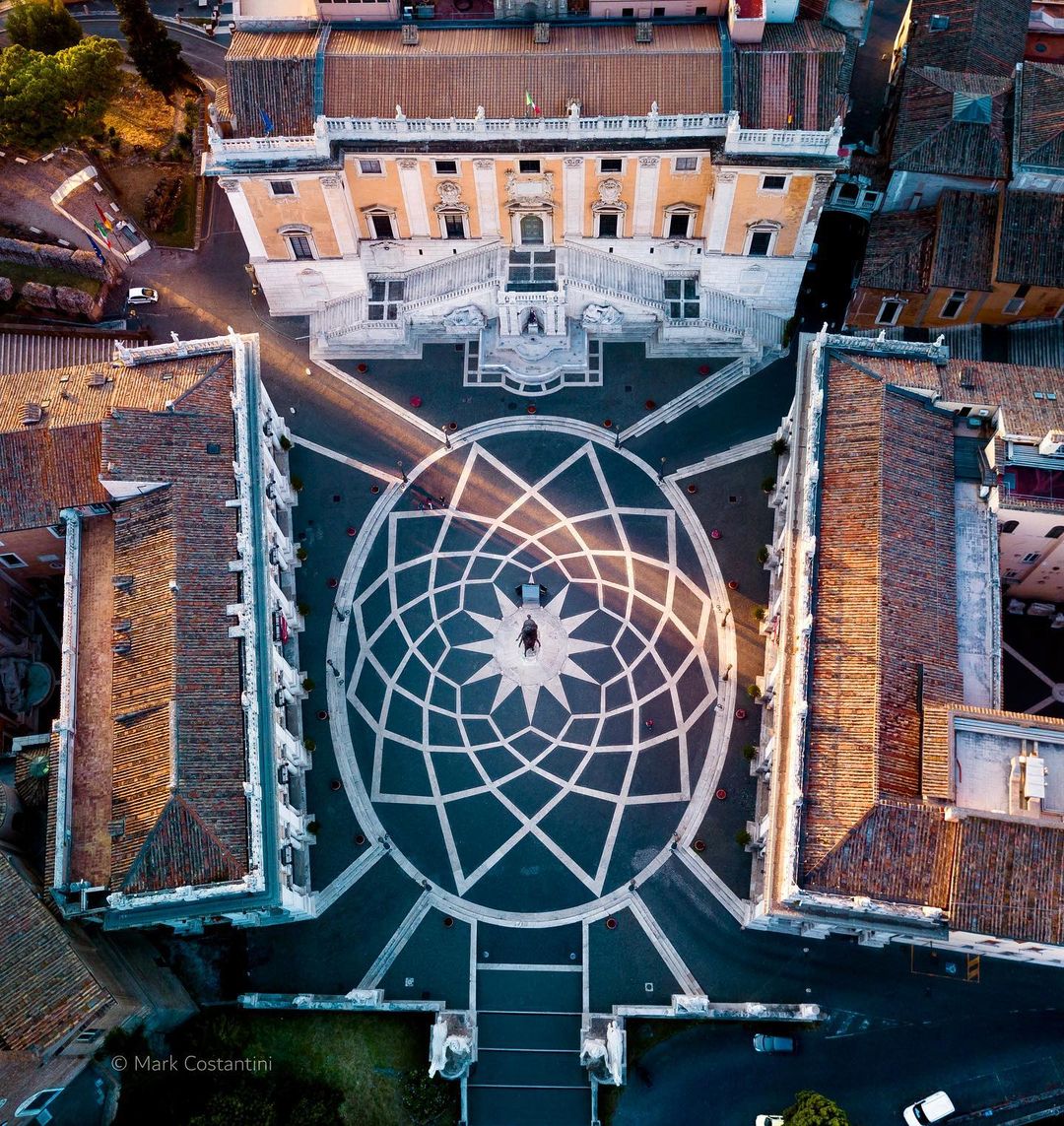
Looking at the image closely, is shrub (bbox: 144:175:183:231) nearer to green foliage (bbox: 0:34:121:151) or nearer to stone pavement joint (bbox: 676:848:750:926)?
green foliage (bbox: 0:34:121:151)

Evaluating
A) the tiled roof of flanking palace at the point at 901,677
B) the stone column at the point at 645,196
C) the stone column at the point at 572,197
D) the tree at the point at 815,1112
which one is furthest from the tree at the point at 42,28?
the tree at the point at 815,1112

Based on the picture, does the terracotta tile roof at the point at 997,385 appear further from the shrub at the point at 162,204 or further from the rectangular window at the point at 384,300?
the shrub at the point at 162,204

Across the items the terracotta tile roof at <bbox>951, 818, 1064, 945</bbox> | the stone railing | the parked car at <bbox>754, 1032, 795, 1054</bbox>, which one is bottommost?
the parked car at <bbox>754, 1032, 795, 1054</bbox>

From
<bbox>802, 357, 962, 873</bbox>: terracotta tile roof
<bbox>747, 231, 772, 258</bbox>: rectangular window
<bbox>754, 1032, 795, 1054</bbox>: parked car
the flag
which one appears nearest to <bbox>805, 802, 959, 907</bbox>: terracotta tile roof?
<bbox>802, 357, 962, 873</bbox>: terracotta tile roof

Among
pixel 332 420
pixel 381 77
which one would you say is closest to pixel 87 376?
pixel 332 420

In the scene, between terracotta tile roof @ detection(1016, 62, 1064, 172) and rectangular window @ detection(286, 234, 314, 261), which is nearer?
terracotta tile roof @ detection(1016, 62, 1064, 172)

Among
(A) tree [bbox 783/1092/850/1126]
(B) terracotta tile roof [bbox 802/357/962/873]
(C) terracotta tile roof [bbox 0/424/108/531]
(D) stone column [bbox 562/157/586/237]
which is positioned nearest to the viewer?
(A) tree [bbox 783/1092/850/1126]

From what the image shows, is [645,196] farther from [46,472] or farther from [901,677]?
[46,472]
